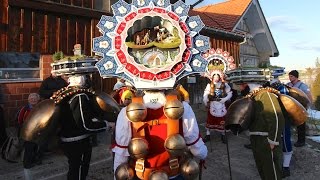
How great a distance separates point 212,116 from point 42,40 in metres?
4.26

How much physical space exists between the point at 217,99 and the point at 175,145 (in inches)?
202

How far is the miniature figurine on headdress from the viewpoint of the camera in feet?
9.23

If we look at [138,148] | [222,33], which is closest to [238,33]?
[222,33]

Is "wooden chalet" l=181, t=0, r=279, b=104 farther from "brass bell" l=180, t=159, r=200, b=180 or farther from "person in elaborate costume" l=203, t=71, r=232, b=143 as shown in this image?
"brass bell" l=180, t=159, r=200, b=180

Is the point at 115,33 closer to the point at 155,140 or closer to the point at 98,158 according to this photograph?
the point at 155,140

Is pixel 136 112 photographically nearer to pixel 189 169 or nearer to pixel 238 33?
pixel 189 169

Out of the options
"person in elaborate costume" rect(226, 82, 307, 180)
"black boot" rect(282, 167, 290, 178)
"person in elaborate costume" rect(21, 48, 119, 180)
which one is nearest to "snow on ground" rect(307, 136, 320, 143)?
"black boot" rect(282, 167, 290, 178)

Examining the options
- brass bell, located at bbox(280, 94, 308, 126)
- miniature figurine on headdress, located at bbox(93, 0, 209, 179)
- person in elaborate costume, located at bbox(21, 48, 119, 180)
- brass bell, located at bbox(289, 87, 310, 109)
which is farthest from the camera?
brass bell, located at bbox(289, 87, 310, 109)

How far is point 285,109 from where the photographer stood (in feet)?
14.4

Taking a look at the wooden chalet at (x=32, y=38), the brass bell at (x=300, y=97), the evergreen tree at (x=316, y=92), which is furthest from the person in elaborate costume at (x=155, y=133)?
the evergreen tree at (x=316, y=92)

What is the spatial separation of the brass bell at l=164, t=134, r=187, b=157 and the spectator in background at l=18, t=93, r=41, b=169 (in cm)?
293

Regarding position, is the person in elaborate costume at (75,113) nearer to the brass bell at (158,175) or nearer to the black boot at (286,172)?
the brass bell at (158,175)

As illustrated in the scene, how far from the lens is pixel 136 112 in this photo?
2725mm

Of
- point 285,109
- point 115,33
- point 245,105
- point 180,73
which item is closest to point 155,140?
point 180,73
